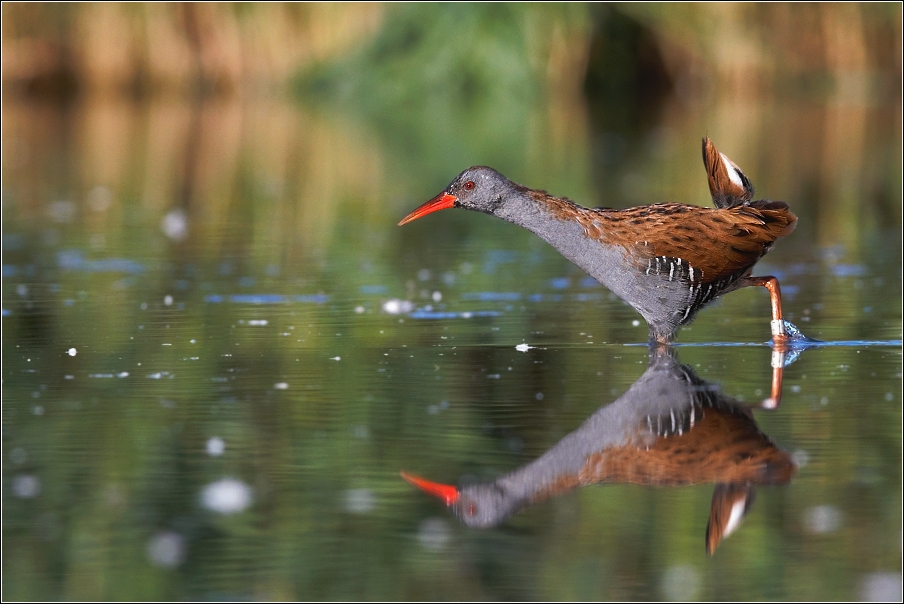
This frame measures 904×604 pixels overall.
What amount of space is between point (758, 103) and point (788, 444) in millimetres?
23340

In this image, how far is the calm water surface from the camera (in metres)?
3.83

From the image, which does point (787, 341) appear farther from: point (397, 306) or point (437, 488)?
point (437, 488)

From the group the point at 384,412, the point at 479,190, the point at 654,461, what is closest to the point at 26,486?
the point at 384,412

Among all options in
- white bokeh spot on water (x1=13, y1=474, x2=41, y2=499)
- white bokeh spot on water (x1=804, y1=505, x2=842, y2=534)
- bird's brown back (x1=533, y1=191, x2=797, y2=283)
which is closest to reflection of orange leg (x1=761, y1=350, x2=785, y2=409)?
bird's brown back (x1=533, y1=191, x2=797, y2=283)

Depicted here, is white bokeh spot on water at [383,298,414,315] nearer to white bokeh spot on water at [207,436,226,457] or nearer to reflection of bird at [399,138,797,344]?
reflection of bird at [399,138,797,344]

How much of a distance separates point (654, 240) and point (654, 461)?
6.16 feet

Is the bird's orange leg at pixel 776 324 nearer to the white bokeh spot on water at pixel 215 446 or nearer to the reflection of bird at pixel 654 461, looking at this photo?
the reflection of bird at pixel 654 461

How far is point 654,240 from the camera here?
6352 mm

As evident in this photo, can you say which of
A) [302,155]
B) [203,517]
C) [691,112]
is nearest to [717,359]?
[203,517]

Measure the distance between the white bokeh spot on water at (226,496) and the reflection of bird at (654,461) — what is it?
486mm

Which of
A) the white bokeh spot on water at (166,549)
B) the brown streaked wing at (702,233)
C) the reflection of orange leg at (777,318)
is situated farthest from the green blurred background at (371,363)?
the brown streaked wing at (702,233)

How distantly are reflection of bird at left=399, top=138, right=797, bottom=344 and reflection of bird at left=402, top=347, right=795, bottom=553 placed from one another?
999mm

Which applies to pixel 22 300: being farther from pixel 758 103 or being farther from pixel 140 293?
pixel 758 103

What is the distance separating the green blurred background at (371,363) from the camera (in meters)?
3.87
